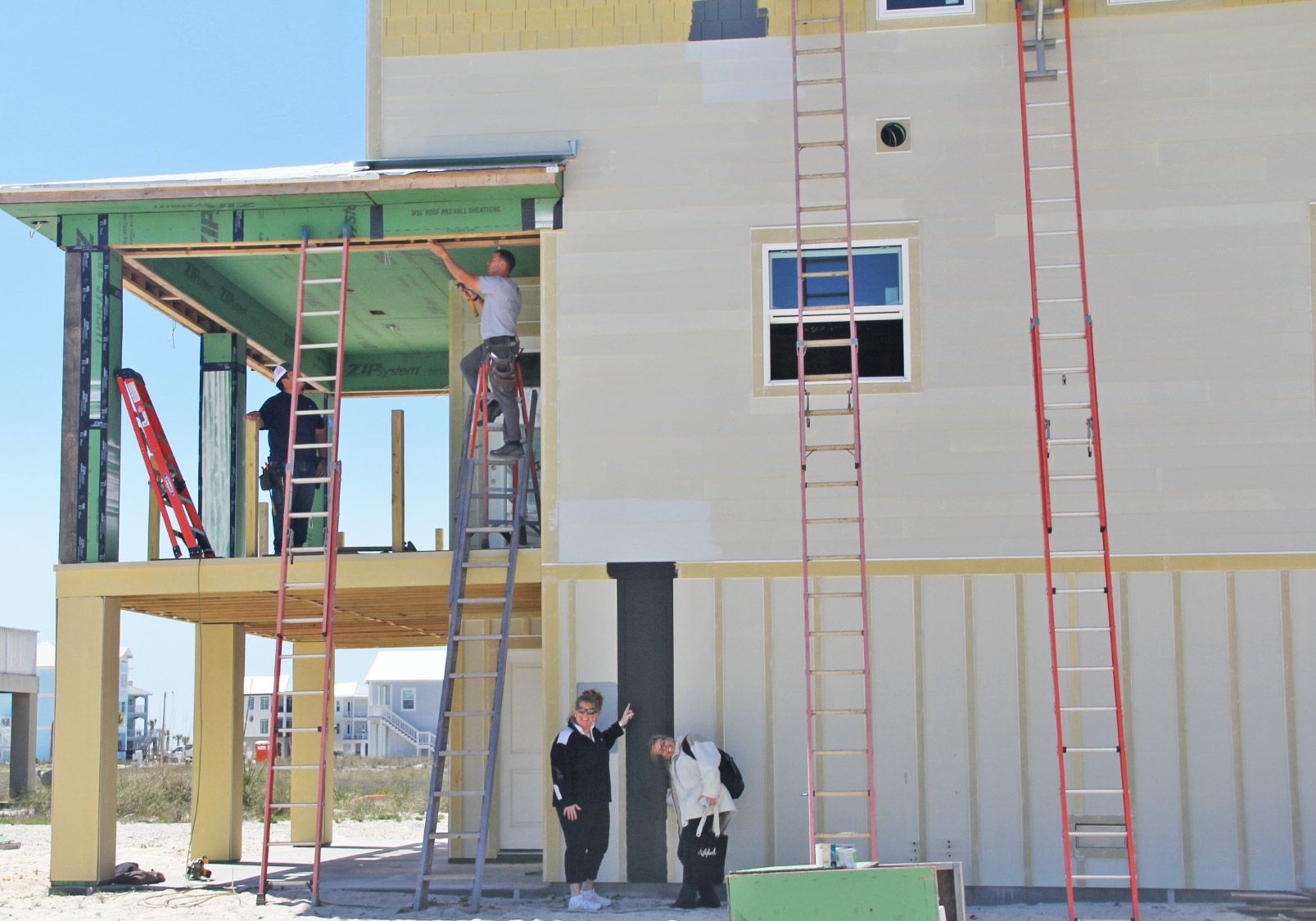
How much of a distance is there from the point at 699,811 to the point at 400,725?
51233mm

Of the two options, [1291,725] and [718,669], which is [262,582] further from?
[1291,725]

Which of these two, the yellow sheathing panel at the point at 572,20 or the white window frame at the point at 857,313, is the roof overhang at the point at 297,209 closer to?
Result: the yellow sheathing panel at the point at 572,20

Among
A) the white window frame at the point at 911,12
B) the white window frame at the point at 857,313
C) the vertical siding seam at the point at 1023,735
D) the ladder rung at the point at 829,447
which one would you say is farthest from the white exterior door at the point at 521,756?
the white window frame at the point at 911,12

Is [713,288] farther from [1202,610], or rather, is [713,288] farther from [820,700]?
[1202,610]

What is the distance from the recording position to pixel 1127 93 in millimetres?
12148

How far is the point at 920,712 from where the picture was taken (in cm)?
1162

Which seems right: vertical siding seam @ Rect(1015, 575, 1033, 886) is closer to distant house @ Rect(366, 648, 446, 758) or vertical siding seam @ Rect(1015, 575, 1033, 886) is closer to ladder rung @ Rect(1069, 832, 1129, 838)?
ladder rung @ Rect(1069, 832, 1129, 838)

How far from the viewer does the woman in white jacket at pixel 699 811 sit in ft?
36.9

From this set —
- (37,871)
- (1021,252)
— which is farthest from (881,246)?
(37,871)

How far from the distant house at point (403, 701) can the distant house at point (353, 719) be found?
0.67 metres

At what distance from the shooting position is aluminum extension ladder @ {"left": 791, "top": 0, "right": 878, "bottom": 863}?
11477 mm

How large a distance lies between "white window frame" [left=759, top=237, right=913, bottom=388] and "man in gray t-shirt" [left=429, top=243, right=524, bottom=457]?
6.98 ft

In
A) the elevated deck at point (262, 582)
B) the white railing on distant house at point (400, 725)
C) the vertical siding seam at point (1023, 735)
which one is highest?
the elevated deck at point (262, 582)

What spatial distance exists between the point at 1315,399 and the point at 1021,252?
2489mm
